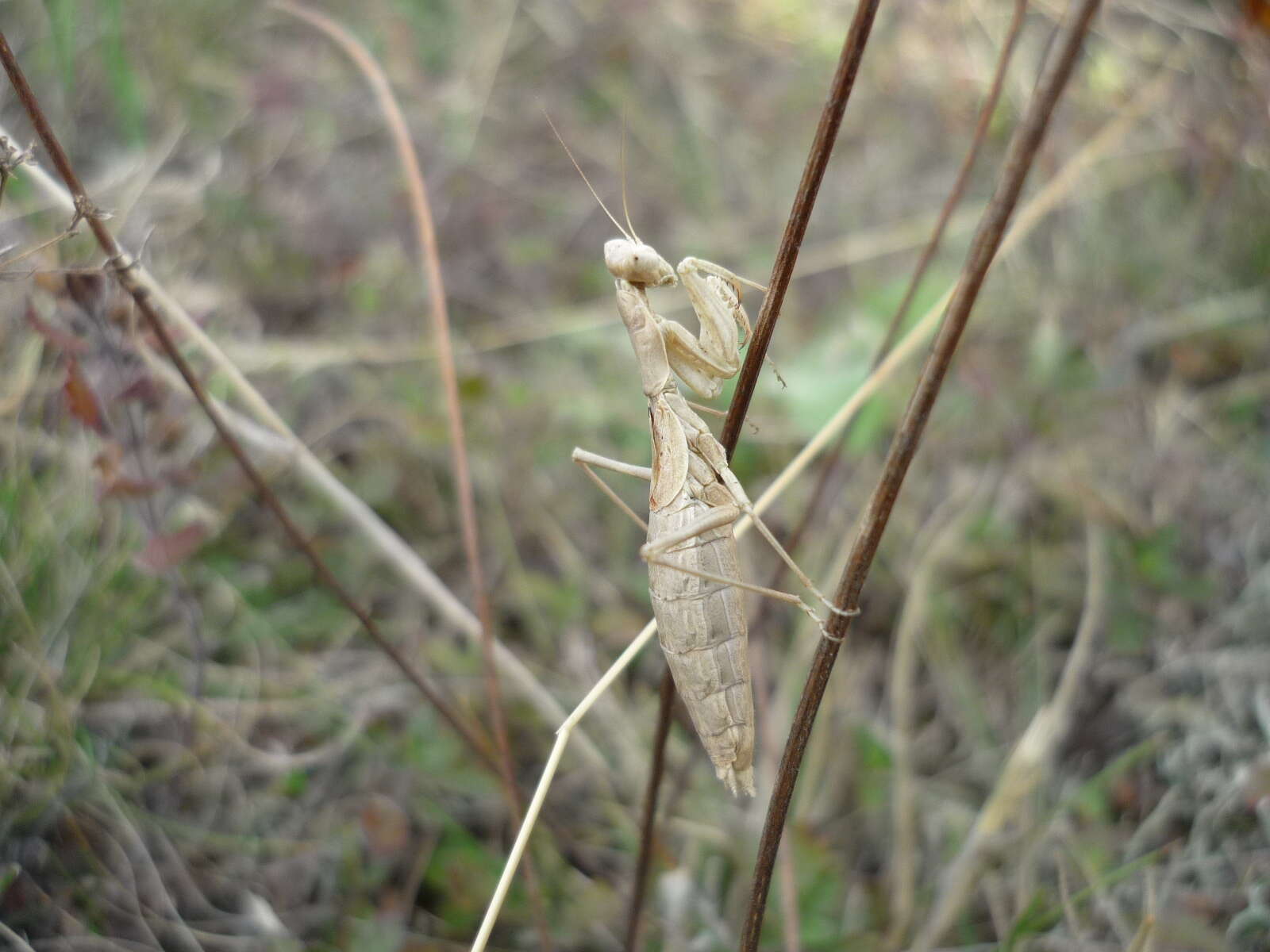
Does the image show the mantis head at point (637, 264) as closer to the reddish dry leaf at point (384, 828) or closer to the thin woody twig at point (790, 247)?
the thin woody twig at point (790, 247)

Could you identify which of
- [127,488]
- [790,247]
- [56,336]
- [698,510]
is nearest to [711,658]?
[698,510]

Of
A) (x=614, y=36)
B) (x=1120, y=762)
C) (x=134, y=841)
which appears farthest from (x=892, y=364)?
(x=614, y=36)

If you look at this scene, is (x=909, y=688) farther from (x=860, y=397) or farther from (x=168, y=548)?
(x=168, y=548)

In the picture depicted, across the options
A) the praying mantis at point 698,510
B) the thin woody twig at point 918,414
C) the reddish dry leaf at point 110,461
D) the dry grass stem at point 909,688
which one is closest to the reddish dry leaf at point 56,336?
the reddish dry leaf at point 110,461

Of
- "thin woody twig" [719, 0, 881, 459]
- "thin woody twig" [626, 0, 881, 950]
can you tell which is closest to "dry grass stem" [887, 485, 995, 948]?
"thin woody twig" [626, 0, 881, 950]

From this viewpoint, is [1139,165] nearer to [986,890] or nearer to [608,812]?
[986,890]

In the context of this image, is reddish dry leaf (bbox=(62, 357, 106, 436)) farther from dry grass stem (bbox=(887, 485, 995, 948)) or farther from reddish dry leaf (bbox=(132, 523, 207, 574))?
dry grass stem (bbox=(887, 485, 995, 948))
